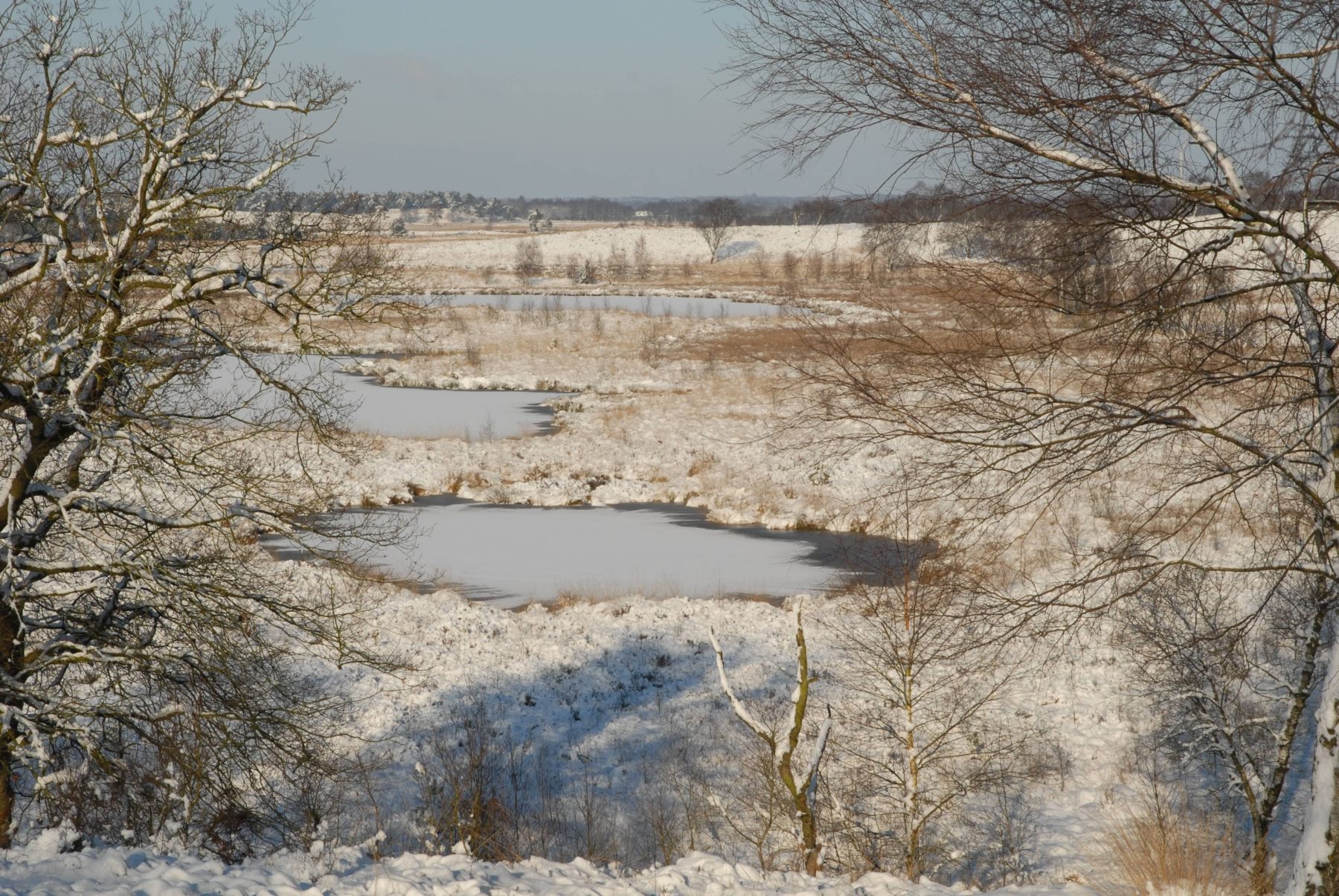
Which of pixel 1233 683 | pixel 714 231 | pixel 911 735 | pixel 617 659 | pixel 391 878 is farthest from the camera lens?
pixel 714 231

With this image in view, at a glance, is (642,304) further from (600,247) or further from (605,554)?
(600,247)

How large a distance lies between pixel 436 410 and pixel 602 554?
12646 mm

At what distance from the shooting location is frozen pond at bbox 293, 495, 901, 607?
54.9 ft

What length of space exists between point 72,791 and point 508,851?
3891 millimetres

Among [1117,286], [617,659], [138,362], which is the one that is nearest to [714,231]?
[617,659]

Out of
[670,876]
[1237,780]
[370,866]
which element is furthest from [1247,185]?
[1237,780]

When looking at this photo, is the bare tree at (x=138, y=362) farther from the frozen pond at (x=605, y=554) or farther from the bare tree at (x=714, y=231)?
the bare tree at (x=714, y=231)

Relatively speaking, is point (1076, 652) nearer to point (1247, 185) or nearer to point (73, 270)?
point (1247, 185)

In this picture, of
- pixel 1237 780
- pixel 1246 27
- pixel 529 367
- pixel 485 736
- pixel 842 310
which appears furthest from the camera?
pixel 529 367

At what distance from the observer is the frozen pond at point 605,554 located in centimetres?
1673

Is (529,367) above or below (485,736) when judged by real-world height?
above

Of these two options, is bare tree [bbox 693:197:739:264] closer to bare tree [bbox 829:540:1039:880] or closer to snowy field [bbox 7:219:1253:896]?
snowy field [bbox 7:219:1253:896]

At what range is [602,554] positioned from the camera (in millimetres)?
18328

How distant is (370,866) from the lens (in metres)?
6.38
